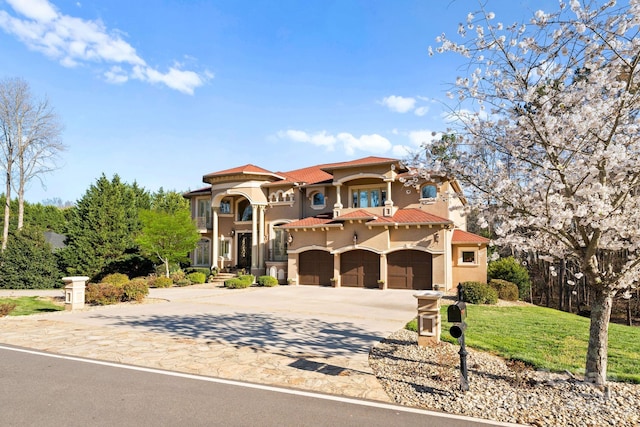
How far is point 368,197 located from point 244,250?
1083 centimetres

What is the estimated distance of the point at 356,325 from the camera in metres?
11.4

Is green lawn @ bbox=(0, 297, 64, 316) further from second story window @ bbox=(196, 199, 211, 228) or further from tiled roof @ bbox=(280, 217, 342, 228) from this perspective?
tiled roof @ bbox=(280, 217, 342, 228)

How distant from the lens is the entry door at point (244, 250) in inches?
1142

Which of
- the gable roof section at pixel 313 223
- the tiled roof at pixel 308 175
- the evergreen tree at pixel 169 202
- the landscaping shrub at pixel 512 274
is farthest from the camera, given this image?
the evergreen tree at pixel 169 202

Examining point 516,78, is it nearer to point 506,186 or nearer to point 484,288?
point 506,186

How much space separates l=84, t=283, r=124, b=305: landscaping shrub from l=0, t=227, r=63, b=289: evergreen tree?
43.2ft

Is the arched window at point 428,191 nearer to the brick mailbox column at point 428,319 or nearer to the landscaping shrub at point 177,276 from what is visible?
the brick mailbox column at point 428,319

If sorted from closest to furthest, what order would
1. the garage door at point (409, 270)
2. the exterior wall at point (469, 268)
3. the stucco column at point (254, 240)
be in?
the garage door at point (409, 270), the exterior wall at point (469, 268), the stucco column at point (254, 240)

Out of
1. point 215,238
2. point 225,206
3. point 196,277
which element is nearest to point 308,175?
point 225,206

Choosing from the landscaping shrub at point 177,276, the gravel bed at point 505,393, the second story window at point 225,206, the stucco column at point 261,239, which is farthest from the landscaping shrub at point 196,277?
the gravel bed at point 505,393

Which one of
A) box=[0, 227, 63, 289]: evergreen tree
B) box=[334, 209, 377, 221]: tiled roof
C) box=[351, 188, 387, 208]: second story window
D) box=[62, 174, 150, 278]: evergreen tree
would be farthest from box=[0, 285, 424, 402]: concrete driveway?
box=[0, 227, 63, 289]: evergreen tree

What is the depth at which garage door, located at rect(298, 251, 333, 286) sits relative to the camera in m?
24.0

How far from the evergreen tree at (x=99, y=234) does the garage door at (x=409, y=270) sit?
708 inches

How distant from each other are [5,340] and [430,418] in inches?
396
